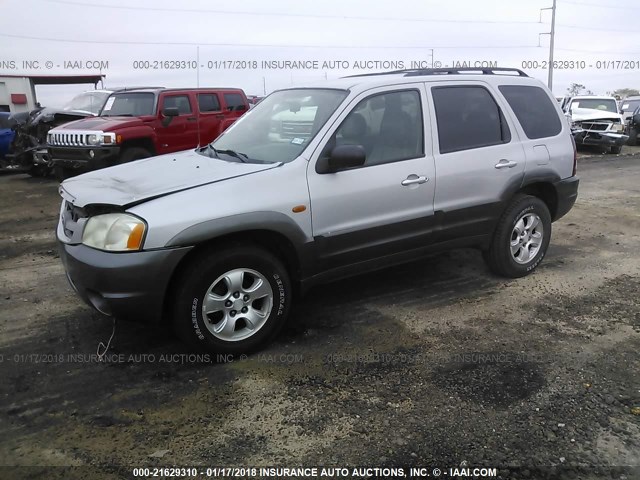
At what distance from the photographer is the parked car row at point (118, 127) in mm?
9242

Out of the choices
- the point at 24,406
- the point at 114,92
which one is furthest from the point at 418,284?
the point at 114,92

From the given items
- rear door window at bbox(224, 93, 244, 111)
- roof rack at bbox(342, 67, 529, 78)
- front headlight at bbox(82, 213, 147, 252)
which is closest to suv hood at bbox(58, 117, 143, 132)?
rear door window at bbox(224, 93, 244, 111)

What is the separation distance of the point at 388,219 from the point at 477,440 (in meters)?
1.75

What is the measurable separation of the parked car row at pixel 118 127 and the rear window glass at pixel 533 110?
6.39m

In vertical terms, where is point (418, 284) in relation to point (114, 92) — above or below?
below

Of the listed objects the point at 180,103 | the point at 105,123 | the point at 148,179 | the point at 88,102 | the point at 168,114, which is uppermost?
the point at 88,102

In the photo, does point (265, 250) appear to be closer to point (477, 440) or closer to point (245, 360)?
point (245, 360)

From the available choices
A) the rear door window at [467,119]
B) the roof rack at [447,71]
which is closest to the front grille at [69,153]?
the roof rack at [447,71]

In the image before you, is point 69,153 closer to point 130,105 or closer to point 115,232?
point 130,105

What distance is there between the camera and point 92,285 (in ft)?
10.5

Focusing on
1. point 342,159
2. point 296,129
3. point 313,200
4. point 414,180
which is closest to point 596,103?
point 414,180

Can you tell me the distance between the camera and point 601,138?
53.9 feet

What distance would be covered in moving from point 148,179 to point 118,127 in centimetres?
629

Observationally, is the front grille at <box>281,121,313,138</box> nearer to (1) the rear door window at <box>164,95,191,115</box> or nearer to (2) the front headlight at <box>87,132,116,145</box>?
(2) the front headlight at <box>87,132,116,145</box>
